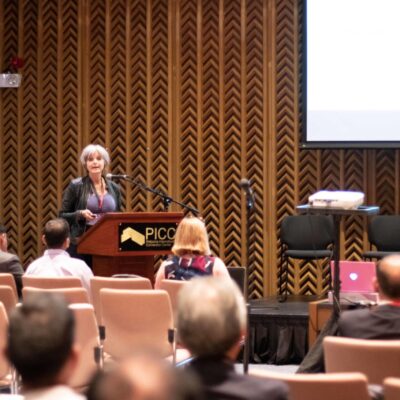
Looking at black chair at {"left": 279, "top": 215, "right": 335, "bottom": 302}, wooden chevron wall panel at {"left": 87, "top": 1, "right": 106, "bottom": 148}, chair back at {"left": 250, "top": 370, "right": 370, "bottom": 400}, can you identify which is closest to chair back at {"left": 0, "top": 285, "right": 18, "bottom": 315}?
chair back at {"left": 250, "top": 370, "right": 370, "bottom": 400}

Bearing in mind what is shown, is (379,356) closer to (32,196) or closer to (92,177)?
(92,177)

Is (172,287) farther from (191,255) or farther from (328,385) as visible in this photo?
(328,385)

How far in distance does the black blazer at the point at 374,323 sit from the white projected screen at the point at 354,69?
595 cm

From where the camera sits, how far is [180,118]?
10.4 metres

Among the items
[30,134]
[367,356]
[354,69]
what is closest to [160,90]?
[30,134]

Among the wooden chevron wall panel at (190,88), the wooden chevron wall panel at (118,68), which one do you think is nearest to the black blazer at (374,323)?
the wooden chevron wall panel at (190,88)

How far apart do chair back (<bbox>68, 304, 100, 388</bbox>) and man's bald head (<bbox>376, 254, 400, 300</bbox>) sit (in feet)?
5.34

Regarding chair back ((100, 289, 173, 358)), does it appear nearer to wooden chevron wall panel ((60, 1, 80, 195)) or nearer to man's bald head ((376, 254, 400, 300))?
man's bald head ((376, 254, 400, 300))

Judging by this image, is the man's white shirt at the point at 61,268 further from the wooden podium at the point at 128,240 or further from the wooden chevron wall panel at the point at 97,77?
the wooden chevron wall panel at the point at 97,77

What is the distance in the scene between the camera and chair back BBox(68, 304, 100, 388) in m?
4.82

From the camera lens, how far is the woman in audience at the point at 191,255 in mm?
6105

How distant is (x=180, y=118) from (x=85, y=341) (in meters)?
5.73

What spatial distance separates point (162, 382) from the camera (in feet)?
5.42

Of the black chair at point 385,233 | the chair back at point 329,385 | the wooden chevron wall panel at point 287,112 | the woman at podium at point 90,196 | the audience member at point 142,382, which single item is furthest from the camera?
the wooden chevron wall panel at point 287,112
